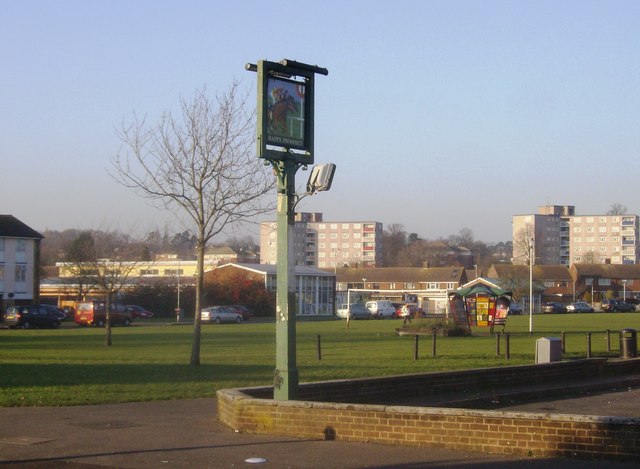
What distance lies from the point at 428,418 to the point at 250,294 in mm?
75698

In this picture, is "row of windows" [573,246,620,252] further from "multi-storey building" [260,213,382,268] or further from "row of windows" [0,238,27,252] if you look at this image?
"row of windows" [0,238,27,252]

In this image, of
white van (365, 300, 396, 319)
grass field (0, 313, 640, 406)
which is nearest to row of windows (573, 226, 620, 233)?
white van (365, 300, 396, 319)

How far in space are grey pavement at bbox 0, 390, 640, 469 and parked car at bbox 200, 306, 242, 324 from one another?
55206 millimetres

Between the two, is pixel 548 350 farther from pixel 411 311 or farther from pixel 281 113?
pixel 411 311

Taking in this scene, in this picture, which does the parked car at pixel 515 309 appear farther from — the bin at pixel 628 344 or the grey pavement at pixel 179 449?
the grey pavement at pixel 179 449

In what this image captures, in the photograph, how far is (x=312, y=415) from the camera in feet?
38.0

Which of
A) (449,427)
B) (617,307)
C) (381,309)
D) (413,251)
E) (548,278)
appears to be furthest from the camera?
(413,251)

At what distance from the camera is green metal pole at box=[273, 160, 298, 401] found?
1253 cm

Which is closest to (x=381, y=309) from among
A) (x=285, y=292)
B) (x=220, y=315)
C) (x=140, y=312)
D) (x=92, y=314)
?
(x=220, y=315)

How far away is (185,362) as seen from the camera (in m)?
26.2

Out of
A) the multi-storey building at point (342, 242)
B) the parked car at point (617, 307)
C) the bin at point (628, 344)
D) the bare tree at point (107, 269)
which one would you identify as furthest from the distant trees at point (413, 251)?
the bin at point (628, 344)

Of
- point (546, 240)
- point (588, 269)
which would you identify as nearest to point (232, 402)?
point (588, 269)

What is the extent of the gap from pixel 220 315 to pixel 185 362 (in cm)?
4429

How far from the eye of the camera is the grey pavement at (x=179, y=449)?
995 centimetres
